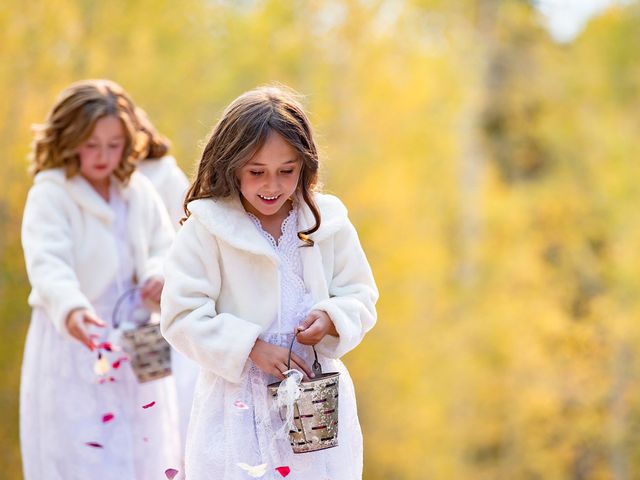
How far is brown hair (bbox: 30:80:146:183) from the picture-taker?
13.4 feet

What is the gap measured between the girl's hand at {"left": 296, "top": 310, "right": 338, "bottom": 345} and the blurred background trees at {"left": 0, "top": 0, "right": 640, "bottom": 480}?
24.0 ft

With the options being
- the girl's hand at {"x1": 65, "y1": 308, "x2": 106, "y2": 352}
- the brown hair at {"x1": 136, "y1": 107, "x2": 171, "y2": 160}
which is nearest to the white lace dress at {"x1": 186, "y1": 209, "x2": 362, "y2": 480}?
the girl's hand at {"x1": 65, "y1": 308, "x2": 106, "y2": 352}

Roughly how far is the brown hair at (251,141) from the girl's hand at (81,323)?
92cm

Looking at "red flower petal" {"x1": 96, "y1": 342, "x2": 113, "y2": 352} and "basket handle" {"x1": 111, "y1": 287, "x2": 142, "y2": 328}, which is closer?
"red flower petal" {"x1": 96, "y1": 342, "x2": 113, "y2": 352}

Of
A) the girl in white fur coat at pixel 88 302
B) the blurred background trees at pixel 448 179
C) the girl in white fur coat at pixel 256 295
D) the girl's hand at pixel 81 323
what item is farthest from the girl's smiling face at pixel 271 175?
the blurred background trees at pixel 448 179

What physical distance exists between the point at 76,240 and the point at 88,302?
0.27m

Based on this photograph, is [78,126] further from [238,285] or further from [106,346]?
[238,285]

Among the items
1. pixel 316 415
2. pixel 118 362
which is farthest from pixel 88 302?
pixel 316 415

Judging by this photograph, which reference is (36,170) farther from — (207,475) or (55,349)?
(207,475)

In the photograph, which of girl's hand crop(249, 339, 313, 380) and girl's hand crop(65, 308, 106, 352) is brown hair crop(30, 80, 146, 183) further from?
girl's hand crop(249, 339, 313, 380)

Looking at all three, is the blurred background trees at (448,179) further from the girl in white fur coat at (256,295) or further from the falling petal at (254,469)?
the falling petal at (254,469)

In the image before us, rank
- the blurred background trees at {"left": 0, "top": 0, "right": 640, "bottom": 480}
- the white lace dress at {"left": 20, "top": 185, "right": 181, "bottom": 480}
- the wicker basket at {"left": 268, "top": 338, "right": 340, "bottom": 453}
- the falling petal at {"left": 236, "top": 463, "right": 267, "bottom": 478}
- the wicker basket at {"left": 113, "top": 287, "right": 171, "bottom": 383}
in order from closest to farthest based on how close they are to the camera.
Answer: the wicker basket at {"left": 268, "top": 338, "right": 340, "bottom": 453}
the falling petal at {"left": 236, "top": 463, "right": 267, "bottom": 478}
the wicker basket at {"left": 113, "top": 287, "right": 171, "bottom": 383}
the white lace dress at {"left": 20, "top": 185, "right": 181, "bottom": 480}
the blurred background trees at {"left": 0, "top": 0, "right": 640, "bottom": 480}

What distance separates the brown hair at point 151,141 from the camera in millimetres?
4410

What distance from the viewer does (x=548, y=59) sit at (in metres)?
20.8
